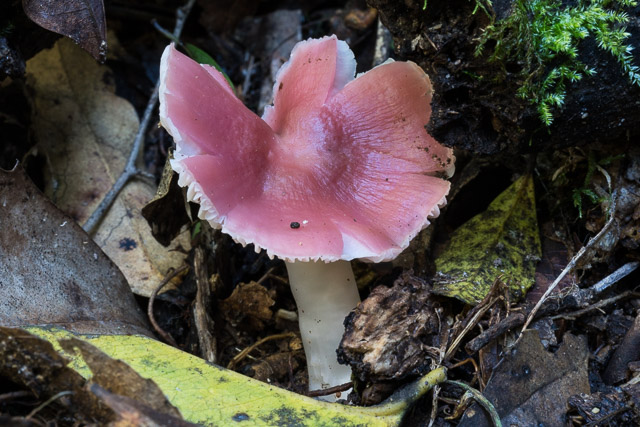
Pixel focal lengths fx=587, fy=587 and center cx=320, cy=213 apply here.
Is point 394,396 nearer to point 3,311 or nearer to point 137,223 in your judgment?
point 3,311

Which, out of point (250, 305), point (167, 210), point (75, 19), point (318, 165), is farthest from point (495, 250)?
point (75, 19)

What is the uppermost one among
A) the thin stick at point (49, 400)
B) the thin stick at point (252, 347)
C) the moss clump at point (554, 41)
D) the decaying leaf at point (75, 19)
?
the moss clump at point (554, 41)

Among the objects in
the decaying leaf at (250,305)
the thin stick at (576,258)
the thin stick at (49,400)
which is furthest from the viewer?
the decaying leaf at (250,305)

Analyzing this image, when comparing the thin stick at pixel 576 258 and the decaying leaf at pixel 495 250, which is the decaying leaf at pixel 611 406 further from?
the decaying leaf at pixel 495 250

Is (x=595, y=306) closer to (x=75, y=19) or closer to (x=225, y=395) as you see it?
(x=225, y=395)

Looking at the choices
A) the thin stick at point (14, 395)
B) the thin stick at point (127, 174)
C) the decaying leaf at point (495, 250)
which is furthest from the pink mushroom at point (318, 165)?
the thin stick at point (127, 174)

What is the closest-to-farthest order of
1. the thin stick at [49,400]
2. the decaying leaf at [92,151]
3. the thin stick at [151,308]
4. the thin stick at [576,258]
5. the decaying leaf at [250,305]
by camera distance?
the thin stick at [49,400] → the thin stick at [576,258] → the thin stick at [151,308] → the decaying leaf at [250,305] → the decaying leaf at [92,151]

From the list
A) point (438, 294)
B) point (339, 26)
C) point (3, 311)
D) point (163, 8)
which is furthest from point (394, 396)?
point (163, 8)
